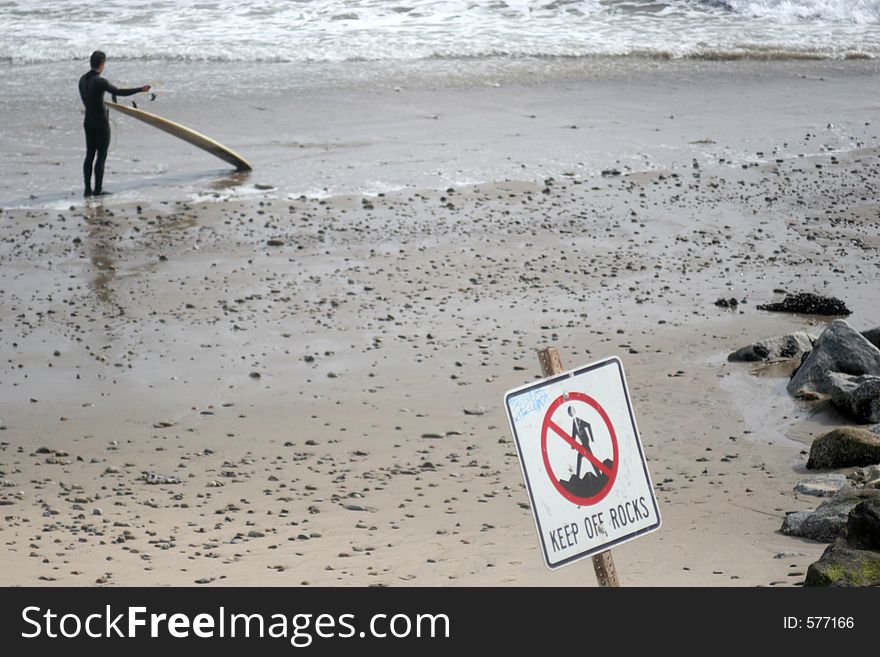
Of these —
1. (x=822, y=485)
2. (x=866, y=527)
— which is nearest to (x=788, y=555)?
(x=866, y=527)

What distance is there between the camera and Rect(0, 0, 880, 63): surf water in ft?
85.3

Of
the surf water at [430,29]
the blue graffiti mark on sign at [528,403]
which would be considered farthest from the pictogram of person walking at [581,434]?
the surf water at [430,29]

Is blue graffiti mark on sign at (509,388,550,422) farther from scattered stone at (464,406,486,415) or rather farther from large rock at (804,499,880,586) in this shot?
scattered stone at (464,406,486,415)

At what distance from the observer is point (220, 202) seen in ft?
47.1

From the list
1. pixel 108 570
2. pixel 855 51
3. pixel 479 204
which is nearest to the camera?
pixel 108 570

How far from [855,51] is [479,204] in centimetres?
1573

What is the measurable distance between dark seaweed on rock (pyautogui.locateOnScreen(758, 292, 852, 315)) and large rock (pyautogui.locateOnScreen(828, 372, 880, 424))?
7.42ft

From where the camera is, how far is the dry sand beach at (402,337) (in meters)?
6.72

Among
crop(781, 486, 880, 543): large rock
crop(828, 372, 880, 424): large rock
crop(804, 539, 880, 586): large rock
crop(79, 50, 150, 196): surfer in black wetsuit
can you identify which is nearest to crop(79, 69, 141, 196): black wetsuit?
crop(79, 50, 150, 196): surfer in black wetsuit

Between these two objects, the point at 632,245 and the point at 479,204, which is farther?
the point at 479,204

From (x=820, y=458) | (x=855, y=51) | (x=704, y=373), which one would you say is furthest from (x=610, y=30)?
(x=820, y=458)

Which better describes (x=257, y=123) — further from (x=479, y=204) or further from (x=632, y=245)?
(x=632, y=245)

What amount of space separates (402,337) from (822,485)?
4.10 m

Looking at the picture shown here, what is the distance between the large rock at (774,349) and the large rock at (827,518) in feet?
10.2
